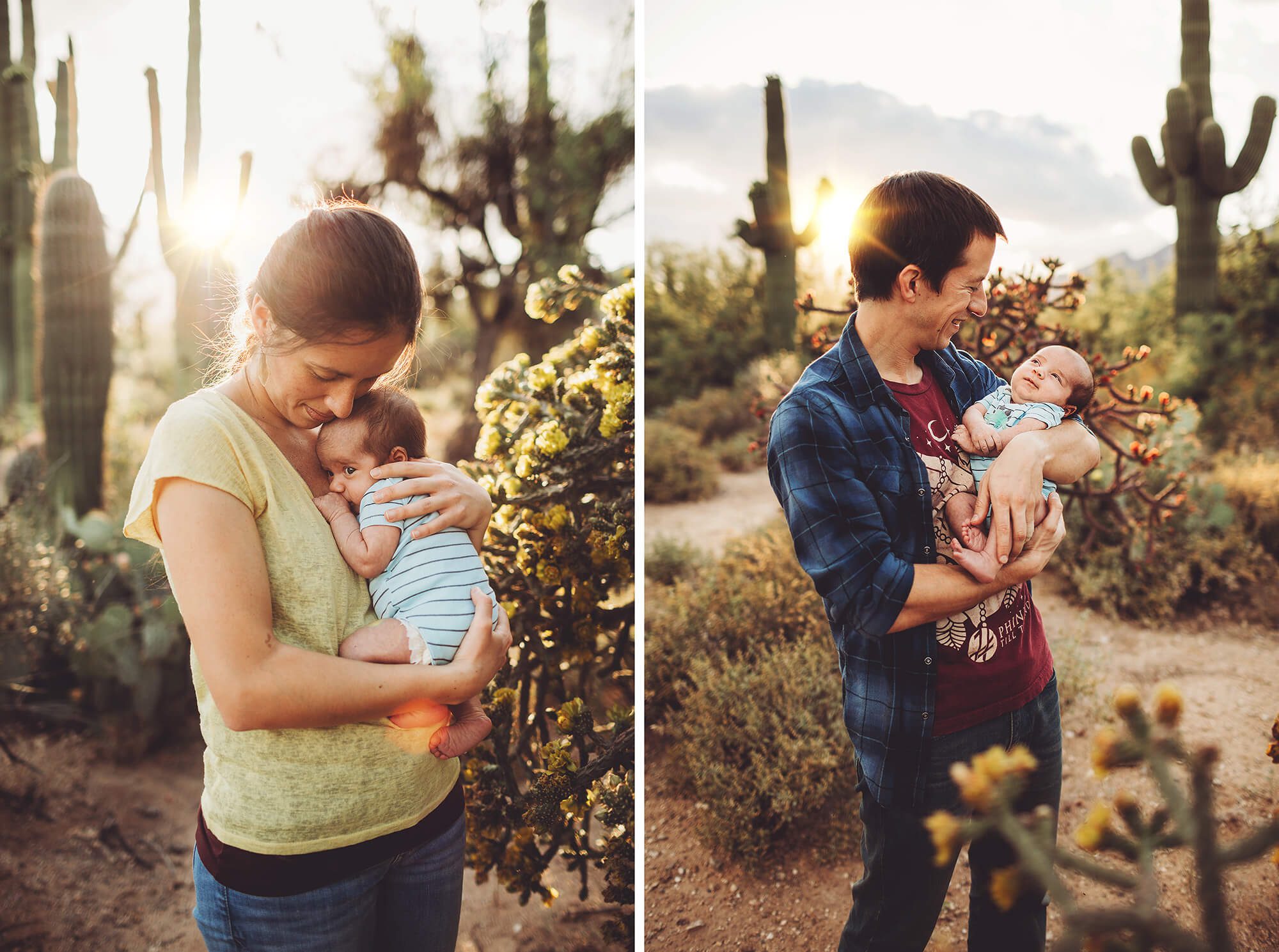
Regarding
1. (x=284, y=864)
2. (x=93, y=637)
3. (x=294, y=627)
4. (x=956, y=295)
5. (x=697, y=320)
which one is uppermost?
(x=697, y=320)

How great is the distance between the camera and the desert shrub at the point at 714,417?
6.68 meters

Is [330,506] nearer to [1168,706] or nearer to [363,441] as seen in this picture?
[363,441]

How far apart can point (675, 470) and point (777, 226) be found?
2.92 m

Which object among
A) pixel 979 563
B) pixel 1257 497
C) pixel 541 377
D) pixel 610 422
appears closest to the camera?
pixel 979 563

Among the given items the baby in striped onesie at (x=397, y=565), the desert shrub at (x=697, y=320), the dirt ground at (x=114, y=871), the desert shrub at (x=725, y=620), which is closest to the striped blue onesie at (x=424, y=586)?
the baby in striped onesie at (x=397, y=565)

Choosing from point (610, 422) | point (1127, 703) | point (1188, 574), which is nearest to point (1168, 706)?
point (1127, 703)

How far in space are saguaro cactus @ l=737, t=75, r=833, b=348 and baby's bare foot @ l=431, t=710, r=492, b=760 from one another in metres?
6.15

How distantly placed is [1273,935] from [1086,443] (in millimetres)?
1340

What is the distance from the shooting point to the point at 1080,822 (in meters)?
2.23

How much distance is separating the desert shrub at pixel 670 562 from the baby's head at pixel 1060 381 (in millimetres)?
2597

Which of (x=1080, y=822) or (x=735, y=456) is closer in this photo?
(x=1080, y=822)

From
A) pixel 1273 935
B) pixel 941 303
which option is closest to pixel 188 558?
pixel 941 303

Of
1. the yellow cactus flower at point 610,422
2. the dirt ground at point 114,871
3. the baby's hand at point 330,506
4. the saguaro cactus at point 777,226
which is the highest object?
the saguaro cactus at point 777,226

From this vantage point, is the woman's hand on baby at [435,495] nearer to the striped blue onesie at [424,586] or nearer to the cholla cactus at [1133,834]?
the striped blue onesie at [424,586]
